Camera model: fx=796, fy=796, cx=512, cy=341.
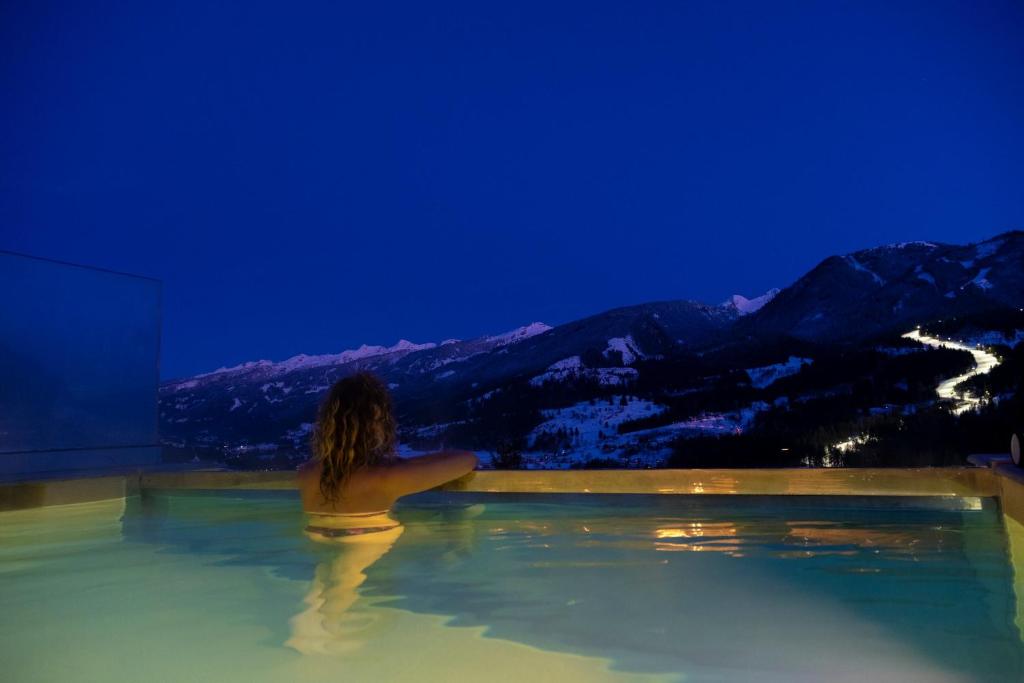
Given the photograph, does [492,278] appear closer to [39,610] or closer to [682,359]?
[682,359]

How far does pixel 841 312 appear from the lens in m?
15.8

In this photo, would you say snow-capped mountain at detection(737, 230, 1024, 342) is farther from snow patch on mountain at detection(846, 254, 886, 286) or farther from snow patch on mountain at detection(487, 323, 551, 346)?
snow patch on mountain at detection(487, 323, 551, 346)

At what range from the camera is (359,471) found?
2781 millimetres

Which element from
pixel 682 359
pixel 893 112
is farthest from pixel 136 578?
pixel 893 112

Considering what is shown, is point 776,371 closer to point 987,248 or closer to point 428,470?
point 987,248

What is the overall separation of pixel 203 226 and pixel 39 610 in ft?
89.6

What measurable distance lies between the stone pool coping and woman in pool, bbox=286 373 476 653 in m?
0.50

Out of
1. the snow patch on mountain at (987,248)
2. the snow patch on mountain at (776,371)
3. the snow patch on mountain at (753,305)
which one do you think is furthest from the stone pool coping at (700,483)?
the snow patch on mountain at (753,305)

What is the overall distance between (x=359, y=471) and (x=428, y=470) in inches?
10.2

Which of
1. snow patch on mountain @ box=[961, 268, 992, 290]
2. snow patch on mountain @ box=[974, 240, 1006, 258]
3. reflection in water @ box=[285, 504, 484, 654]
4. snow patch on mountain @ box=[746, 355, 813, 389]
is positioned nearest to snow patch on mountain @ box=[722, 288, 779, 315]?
snow patch on mountain @ box=[746, 355, 813, 389]

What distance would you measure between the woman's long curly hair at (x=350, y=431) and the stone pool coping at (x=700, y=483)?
0.57m

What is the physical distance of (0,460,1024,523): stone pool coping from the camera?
3.78 meters

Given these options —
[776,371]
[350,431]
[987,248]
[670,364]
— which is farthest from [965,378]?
[350,431]

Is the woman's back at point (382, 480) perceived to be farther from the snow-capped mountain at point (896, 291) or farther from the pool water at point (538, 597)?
the snow-capped mountain at point (896, 291)
